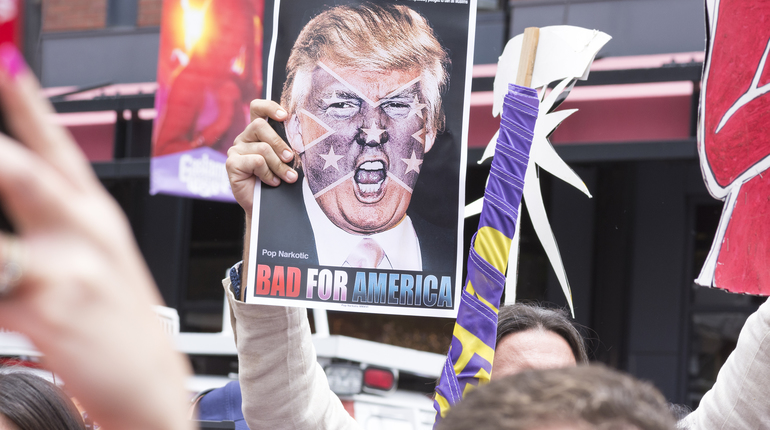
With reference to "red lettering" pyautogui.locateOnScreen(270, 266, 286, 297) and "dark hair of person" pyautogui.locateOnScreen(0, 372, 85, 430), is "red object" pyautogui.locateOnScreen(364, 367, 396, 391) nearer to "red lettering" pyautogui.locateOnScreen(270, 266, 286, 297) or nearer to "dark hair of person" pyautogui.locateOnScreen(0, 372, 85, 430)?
"dark hair of person" pyautogui.locateOnScreen(0, 372, 85, 430)

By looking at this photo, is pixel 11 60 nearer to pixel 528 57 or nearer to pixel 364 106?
pixel 364 106

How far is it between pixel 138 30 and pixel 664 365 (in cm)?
543

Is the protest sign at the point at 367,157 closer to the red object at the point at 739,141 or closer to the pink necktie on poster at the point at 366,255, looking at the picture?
the pink necktie on poster at the point at 366,255

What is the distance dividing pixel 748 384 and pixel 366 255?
643mm

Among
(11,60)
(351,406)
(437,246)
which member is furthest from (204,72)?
(11,60)

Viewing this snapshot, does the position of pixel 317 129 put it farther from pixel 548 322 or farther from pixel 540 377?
pixel 540 377

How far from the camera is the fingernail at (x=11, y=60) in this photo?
338 millimetres

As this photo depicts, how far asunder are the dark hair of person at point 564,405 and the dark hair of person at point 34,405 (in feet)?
3.55

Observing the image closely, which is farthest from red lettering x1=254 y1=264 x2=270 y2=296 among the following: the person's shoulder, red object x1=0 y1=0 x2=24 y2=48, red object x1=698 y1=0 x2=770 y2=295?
red object x1=0 y1=0 x2=24 y2=48

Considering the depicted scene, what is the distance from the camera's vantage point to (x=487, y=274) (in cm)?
113

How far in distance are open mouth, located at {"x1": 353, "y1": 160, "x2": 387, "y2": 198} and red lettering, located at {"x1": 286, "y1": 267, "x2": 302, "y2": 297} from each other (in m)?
0.17

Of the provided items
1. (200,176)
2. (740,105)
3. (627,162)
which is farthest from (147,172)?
(740,105)

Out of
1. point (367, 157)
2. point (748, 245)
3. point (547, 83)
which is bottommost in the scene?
point (748, 245)

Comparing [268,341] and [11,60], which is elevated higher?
[11,60]
